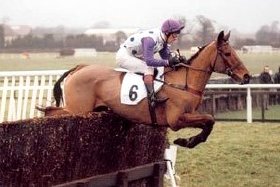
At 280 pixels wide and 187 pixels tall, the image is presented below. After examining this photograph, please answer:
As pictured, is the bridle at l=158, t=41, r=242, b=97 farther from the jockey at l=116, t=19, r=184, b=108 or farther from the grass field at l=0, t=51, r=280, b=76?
the grass field at l=0, t=51, r=280, b=76

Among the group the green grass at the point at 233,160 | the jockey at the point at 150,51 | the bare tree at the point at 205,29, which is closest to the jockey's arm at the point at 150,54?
the jockey at the point at 150,51

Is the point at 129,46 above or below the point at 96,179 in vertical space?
above

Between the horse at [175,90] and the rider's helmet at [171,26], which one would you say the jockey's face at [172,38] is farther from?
the horse at [175,90]

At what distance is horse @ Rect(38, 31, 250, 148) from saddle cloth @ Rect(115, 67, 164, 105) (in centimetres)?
5

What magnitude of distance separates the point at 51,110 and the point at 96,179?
5.23ft

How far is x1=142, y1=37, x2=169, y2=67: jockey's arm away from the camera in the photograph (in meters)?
6.62

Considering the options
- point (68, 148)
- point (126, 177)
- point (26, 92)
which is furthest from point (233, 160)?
point (68, 148)

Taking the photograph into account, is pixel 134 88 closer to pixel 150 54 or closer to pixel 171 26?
pixel 150 54

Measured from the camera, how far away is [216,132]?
11.2m

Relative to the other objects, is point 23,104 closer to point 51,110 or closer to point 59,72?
point 59,72

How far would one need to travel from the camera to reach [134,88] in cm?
680

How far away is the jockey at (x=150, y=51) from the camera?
668 cm

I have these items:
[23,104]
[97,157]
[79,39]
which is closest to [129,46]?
[97,157]

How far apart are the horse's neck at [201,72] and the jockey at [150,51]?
0.19 meters
